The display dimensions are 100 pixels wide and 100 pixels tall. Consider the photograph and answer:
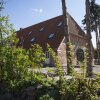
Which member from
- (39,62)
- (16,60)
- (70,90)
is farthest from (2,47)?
(70,90)

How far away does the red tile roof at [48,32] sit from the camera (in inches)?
1479

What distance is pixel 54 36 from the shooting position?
3819 centimetres

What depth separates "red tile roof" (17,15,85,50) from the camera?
37562mm

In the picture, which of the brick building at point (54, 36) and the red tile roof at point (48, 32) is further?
the red tile roof at point (48, 32)

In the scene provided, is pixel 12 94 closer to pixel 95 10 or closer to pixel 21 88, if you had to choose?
pixel 21 88

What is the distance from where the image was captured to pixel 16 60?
13078mm

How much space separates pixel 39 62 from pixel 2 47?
7.03 ft

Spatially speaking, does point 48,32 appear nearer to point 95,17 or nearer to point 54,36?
point 54,36

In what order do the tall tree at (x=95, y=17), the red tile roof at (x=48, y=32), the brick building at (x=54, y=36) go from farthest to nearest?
the tall tree at (x=95, y=17), the red tile roof at (x=48, y=32), the brick building at (x=54, y=36)

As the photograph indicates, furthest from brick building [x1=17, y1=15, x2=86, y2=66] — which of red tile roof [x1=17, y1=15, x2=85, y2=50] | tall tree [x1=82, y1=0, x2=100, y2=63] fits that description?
tall tree [x1=82, y1=0, x2=100, y2=63]

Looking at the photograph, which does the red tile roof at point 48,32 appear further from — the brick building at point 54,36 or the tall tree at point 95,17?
the tall tree at point 95,17

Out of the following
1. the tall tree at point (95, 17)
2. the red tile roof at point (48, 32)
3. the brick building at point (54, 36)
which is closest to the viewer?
the brick building at point (54, 36)

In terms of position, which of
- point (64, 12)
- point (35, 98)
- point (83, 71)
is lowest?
point (35, 98)

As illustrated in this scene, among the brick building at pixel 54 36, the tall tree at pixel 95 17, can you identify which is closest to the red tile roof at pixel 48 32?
the brick building at pixel 54 36
